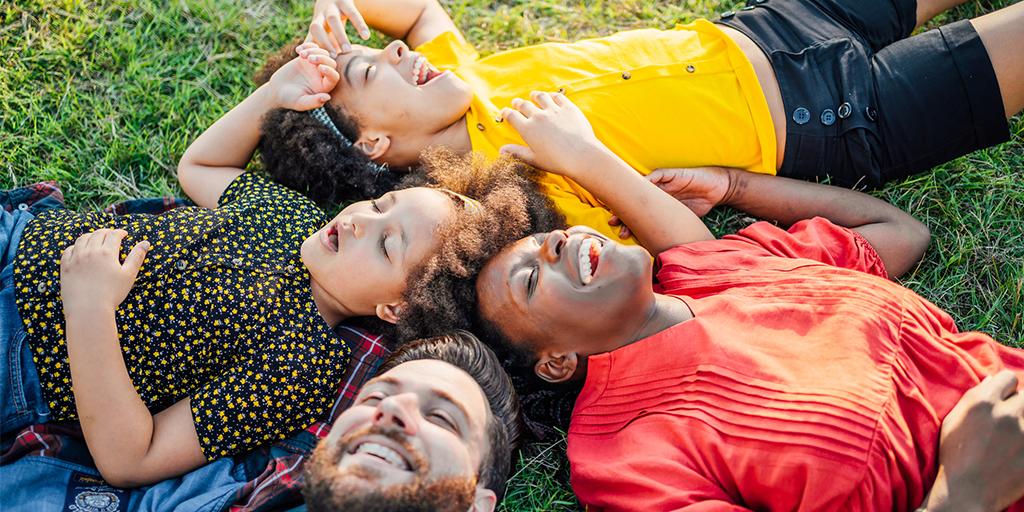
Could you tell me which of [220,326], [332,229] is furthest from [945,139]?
[220,326]

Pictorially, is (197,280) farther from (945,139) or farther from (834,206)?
(945,139)

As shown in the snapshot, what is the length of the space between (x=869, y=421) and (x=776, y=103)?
149 centimetres

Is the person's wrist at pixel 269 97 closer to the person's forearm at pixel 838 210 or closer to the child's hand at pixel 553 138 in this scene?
the child's hand at pixel 553 138

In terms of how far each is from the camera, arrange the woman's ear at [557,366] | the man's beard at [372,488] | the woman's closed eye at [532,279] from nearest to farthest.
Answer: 1. the man's beard at [372,488]
2. the woman's closed eye at [532,279]
3. the woman's ear at [557,366]

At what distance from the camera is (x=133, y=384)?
9.99 ft

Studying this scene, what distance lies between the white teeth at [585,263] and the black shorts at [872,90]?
1.24 m

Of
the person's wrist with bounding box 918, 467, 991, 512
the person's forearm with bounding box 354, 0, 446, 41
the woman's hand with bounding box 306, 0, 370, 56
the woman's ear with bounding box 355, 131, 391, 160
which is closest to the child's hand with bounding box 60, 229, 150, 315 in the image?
the woman's ear with bounding box 355, 131, 391, 160

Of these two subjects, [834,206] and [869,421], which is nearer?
[869,421]

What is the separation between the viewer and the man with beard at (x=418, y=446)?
88.7 inches

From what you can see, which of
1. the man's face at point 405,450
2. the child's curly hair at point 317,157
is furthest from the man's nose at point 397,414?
the child's curly hair at point 317,157

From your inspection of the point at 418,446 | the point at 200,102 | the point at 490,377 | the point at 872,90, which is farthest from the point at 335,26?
the point at 872,90

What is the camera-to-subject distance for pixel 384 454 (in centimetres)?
231

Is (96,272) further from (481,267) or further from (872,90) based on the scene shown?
(872,90)

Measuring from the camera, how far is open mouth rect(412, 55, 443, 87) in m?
3.49
